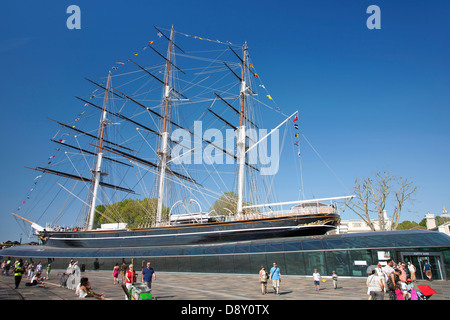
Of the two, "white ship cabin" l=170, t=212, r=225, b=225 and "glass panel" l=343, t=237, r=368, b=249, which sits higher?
"white ship cabin" l=170, t=212, r=225, b=225

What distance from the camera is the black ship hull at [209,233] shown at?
966 inches

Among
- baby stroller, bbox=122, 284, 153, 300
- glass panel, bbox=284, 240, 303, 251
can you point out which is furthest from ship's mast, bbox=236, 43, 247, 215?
baby stroller, bbox=122, 284, 153, 300

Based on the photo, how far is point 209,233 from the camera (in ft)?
91.5

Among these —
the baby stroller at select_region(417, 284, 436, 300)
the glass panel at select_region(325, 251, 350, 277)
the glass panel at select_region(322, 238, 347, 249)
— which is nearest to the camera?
the baby stroller at select_region(417, 284, 436, 300)

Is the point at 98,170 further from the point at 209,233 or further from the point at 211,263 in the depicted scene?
the point at 211,263

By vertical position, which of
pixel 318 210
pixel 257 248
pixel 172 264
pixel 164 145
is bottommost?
pixel 172 264

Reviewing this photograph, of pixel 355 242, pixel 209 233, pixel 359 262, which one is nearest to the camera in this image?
pixel 359 262

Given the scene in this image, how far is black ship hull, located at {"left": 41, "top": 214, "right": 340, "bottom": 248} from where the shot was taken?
966 inches

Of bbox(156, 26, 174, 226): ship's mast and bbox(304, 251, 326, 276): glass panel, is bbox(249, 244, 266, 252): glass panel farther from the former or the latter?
bbox(156, 26, 174, 226): ship's mast

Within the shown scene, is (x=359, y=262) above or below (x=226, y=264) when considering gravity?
above

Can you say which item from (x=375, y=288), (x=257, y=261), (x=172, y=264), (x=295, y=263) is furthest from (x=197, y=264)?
(x=375, y=288)

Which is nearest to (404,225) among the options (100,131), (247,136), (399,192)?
(399,192)
